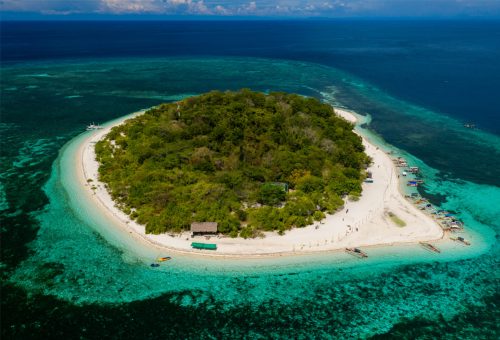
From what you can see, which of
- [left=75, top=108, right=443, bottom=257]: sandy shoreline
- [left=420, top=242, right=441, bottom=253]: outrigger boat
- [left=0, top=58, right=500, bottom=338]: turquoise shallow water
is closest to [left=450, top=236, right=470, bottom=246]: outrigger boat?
[left=0, top=58, right=500, bottom=338]: turquoise shallow water

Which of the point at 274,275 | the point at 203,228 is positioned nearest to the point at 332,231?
the point at 274,275

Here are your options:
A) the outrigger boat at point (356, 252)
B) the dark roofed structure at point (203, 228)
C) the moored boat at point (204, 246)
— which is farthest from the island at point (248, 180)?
the outrigger boat at point (356, 252)

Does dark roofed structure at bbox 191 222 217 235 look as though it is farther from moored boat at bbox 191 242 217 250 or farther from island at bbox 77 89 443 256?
moored boat at bbox 191 242 217 250

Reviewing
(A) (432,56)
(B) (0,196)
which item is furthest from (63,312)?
(A) (432,56)

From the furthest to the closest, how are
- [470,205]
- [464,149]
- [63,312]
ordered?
1. [464,149]
2. [470,205]
3. [63,312]

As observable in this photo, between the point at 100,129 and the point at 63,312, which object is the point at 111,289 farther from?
the point at 100,129

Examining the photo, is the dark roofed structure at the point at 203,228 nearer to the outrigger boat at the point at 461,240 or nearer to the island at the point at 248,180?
the island at the point at 248,180

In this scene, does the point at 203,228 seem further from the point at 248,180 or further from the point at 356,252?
the point at 356,252
